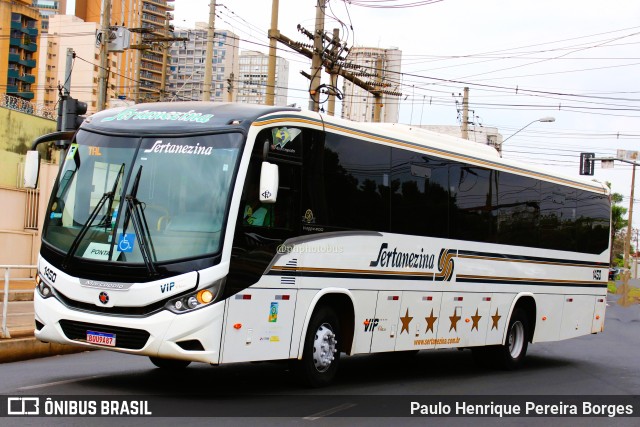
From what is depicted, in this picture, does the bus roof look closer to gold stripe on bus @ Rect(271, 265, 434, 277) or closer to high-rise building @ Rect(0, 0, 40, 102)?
gold stripe on bus @ Rect(271, 265, 434, 277)

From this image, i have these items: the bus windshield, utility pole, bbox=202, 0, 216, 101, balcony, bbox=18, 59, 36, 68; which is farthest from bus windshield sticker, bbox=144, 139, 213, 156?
balcony, bbox=18, 59, 36, 68

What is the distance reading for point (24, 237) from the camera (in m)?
31.9

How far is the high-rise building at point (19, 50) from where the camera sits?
11388 cm

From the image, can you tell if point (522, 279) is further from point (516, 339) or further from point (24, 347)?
point (24, 347)

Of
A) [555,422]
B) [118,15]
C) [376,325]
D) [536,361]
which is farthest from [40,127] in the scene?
[118,15]

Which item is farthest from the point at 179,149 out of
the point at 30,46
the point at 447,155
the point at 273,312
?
the point at 30,46

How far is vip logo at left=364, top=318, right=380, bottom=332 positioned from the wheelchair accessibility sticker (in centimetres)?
370

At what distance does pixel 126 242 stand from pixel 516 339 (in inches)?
354

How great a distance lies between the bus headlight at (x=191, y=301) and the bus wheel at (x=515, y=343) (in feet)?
26.0

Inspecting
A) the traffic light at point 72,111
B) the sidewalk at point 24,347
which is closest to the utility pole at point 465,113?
the traffic light at point 72,111

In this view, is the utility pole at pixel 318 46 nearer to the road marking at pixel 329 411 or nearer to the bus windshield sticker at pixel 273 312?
the bus windshield sticker at pixel 273 312

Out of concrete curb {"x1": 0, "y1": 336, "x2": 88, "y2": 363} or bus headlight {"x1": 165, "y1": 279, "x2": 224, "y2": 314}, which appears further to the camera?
concrete curb {"x1": 0, "y1": 336, "x2": 88, "y2": 363}

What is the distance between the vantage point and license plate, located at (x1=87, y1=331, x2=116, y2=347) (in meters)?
9.71

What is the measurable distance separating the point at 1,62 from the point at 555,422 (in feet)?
375
